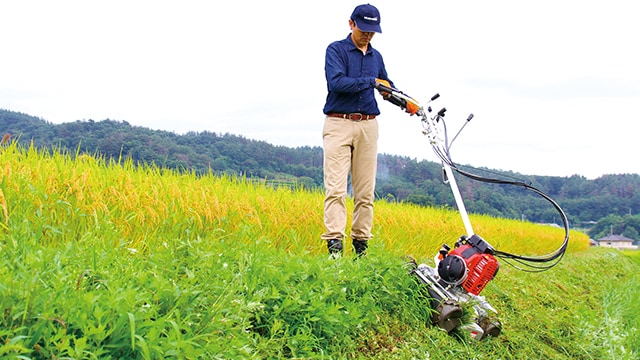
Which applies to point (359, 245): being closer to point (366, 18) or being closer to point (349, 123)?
point (349, 123)

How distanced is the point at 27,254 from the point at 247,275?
1041 mm

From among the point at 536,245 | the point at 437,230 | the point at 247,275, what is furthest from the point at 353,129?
the point at 536,245

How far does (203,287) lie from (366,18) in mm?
2949

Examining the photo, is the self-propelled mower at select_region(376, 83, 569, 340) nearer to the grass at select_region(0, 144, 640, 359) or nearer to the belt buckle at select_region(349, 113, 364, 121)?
the grass at select_region(0, 144, 640, 359)

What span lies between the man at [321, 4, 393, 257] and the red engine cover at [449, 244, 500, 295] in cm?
101

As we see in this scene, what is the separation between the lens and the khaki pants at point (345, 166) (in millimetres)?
4734

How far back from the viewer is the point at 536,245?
13438 mm

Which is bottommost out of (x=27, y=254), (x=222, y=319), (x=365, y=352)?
(x=365, y=352)

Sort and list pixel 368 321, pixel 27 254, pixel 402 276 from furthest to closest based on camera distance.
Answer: pixel 402 276
pixel 368 321
pixel 27 254

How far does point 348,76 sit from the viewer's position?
4918 mm

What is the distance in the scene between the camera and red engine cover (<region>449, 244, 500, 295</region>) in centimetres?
385

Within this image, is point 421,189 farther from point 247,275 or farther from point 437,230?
point 247,275

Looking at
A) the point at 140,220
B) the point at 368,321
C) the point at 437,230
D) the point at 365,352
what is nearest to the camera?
the point at 365,352

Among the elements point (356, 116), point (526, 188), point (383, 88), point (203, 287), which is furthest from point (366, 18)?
point (203, 287)
